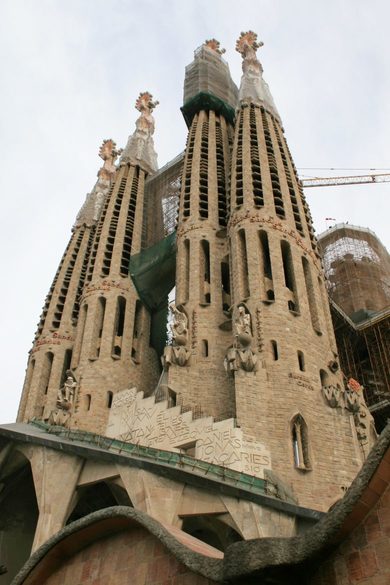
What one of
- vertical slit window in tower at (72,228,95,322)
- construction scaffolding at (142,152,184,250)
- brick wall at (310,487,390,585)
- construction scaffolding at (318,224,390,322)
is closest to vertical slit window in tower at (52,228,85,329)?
vertical slit window in tower at (72,228,95,322)

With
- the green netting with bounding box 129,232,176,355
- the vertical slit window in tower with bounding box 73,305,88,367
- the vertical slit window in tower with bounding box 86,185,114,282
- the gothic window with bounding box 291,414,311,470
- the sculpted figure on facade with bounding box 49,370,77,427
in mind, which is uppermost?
the vertical slit window in tower with bounding box 86,185,114,282

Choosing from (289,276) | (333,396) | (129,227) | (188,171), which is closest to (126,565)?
(333,396)

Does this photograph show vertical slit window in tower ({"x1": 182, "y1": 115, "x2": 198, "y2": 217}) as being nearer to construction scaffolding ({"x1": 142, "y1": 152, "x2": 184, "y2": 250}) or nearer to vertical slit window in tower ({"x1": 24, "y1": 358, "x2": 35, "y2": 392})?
construction scaffolding ({"x1": 142, "y1": 152, "x2": 184, "y2": 250})

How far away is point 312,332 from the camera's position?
79.2 feet

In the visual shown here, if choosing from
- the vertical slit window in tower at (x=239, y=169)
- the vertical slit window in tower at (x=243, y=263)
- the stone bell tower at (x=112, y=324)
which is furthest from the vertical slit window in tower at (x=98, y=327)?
the vertical slit window in tower at (x=239, y=169)

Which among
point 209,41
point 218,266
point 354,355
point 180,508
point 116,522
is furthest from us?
point 209,41

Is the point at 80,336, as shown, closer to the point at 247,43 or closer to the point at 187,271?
the point at 187,271

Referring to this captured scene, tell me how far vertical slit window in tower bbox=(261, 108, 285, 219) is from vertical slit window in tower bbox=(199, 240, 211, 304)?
409 centimetres

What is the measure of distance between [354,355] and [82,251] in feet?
64.6

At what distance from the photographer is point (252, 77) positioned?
135 ft

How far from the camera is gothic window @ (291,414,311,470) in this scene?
64.7 ft

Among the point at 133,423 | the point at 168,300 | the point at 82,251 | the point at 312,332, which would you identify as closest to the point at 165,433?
the point at 133,423

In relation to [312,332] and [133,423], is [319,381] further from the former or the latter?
[133,423]

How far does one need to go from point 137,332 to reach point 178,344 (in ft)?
28.9
